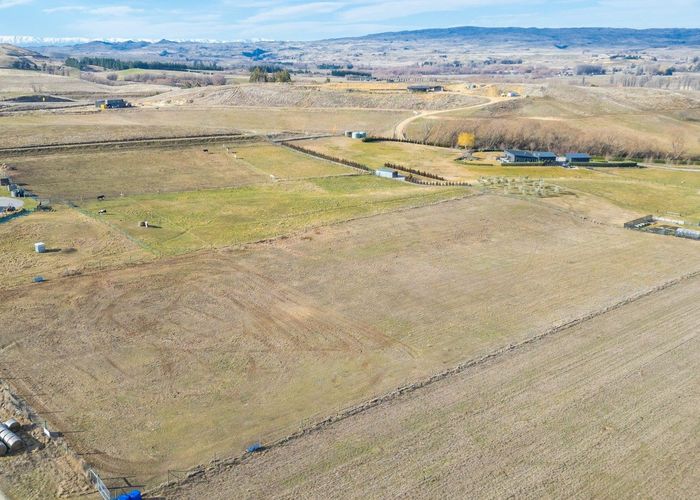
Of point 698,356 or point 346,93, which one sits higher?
point 346,93

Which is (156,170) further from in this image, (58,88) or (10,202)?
(58,88)

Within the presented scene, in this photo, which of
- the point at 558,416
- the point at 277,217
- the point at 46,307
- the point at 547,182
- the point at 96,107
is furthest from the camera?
the point at 96,107

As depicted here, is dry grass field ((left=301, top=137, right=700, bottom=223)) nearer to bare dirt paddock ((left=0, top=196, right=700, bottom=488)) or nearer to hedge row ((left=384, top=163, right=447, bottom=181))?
hedge row ((left=384, top=163, right=447, bottom=181))

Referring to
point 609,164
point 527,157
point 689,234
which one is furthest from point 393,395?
point 609,164

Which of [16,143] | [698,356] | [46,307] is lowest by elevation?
[698,356]

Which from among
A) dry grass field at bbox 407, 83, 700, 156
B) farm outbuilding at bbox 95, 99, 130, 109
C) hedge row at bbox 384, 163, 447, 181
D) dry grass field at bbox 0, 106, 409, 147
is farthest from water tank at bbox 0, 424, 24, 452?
farm outbuilding at bbox 95, 99, 130, 109

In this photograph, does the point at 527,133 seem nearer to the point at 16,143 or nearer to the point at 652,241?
the point at 652,241

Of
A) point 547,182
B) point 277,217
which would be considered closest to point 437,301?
point 277,217
